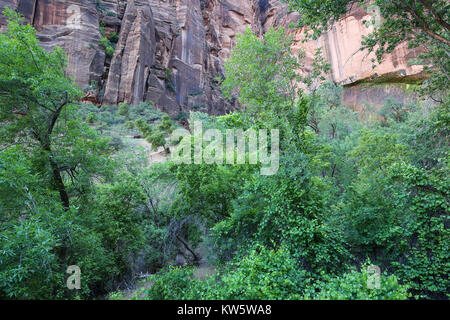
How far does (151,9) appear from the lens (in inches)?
1331

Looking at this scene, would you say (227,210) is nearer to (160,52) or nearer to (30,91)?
(30,91)

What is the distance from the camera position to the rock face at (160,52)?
82.7 feet

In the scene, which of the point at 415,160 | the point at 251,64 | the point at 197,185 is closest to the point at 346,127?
the point at 415,160

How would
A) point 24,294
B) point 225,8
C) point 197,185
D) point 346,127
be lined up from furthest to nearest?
point 225,8 → point 346,127 → point 197,185 → point 24,294

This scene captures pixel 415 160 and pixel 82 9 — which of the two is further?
pixel 82 9

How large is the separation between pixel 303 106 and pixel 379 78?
3062cm

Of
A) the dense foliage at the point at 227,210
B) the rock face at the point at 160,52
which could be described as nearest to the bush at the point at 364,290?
the dense foliage at the point at 227,210

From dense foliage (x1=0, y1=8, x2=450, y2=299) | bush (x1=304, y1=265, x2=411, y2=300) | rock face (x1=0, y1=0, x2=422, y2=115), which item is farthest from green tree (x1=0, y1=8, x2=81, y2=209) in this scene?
rock face (x1=0, y1=0, x2=422, y2=115)

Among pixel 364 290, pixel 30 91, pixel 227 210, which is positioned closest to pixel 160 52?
pixel 30 91

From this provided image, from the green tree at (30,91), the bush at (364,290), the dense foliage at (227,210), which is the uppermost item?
the green tree at (30,91)

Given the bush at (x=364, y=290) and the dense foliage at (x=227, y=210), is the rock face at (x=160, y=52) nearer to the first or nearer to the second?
the dense foliage at (x=227, y=210)

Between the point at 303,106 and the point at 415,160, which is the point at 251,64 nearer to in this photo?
the point at 303,106

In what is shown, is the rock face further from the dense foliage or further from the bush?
the bush

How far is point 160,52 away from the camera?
109 feet
